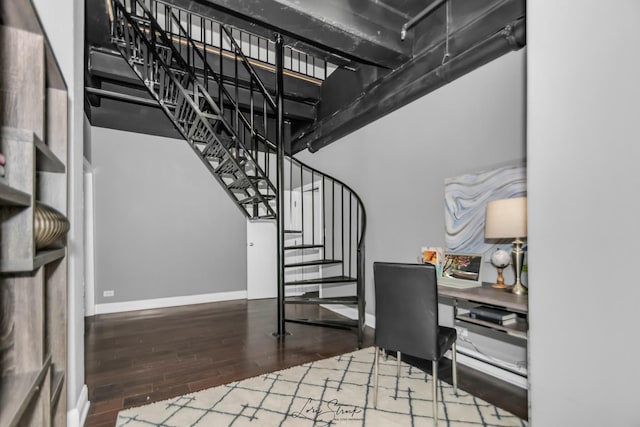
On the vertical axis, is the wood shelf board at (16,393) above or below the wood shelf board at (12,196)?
below

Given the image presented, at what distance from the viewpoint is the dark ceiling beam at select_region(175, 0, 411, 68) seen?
225cm

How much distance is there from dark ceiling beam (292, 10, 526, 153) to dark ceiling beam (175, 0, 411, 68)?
0.69ft

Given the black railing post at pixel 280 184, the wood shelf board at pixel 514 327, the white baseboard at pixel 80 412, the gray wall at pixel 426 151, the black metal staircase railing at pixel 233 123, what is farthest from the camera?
the black railing post at pixel 280 184

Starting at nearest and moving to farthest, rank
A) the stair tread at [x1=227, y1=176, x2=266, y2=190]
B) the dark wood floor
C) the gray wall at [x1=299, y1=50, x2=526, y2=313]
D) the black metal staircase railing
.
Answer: the dark wood floor
the gray wall at [x1=299, y1=50, x2=526, y2=313]
the black metal staircase railing
the stair tread at [x1=227, y1=176, x2=266, y2=190]

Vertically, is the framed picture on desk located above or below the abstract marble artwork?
below

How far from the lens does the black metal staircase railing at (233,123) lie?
11.0 ft

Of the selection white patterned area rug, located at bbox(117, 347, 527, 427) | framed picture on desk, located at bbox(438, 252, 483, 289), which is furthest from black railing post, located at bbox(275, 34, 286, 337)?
framed picture on desk, located at bbox(438, 252, 483, 289)

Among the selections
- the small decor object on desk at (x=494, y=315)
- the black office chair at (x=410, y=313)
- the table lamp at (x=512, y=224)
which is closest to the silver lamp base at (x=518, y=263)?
the table lamp at (x=512, y=224)

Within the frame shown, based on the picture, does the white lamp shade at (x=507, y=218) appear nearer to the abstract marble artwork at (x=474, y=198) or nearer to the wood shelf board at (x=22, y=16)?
the abstract marble artwork at (x=474, y=198)

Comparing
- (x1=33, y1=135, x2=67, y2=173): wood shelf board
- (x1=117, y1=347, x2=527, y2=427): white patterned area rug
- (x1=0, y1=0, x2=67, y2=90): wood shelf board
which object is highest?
(x1=0, y1=0, x2=67, y2=90): wood shelf board

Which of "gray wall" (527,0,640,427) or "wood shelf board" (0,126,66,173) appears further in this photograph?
"gray wall" (527,0,640,427)

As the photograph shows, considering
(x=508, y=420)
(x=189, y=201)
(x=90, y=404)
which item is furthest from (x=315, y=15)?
(x=189, y=201)

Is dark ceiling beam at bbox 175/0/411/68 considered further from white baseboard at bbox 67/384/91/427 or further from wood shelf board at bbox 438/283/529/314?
white baseboard at bbox 67/384/91/427

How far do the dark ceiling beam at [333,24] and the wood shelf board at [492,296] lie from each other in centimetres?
214
